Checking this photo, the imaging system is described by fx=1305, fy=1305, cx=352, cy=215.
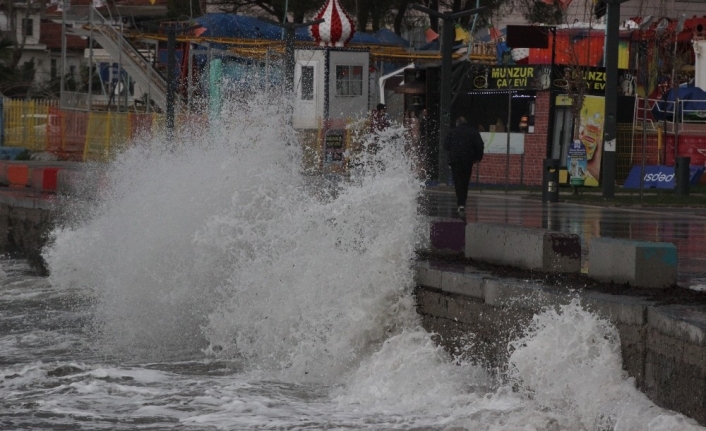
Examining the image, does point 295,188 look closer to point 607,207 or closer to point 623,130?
point 607,207

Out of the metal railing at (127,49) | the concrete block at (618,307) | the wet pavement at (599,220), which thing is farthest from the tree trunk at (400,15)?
the concrete block at (618,307)

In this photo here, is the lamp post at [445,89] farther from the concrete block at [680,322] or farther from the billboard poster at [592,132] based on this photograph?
the concrete block at [680,322]

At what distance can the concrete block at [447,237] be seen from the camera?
562 inches

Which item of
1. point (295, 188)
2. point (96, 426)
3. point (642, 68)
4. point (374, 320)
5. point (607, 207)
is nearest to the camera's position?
point (96, 426)

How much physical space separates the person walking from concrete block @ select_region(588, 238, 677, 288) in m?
10.3

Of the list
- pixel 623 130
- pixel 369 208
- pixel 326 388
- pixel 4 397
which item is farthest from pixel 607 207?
pixel 4 397

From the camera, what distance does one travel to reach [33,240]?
2436 centimetres

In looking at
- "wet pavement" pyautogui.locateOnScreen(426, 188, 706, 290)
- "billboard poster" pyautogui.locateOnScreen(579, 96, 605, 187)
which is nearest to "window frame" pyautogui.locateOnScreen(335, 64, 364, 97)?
"billboard poster" pyautogui.locateOnScreen(579, 96, 605, 187)

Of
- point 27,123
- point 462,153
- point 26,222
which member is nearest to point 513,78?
point 462,153

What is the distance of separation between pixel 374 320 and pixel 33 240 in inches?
505

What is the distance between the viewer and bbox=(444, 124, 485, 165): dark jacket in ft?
71.2

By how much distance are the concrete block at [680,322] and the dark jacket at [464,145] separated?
11.8 meters

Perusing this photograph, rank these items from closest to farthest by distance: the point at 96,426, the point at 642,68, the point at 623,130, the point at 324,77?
1. the point at 96,426
2. the point at 623,130
3. the point at 642,68
4. the point at 324,77

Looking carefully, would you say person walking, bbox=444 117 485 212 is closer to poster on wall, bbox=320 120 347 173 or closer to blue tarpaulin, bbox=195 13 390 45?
poster on wall, bbox=320 120 347 173
